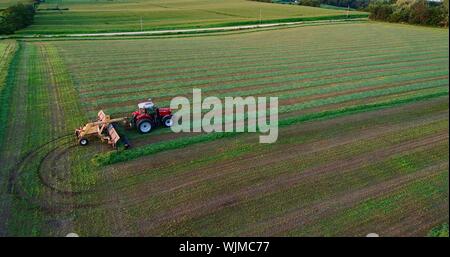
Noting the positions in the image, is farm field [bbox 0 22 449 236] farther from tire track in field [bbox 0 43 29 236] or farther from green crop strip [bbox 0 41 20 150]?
green crop strip [bbox 0 41 20 150]

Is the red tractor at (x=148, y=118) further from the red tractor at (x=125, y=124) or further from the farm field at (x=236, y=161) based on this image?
the farm field at (x=236, y=161)

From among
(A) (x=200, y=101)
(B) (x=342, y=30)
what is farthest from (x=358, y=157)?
(B) (x=342, y=30)

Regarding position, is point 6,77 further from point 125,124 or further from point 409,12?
point 409,12

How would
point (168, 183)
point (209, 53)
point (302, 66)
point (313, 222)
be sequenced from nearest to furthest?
point (313, 222), point (168, 183), point (302, 66), point (209, 53)

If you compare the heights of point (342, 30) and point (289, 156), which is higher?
point (342, 30)

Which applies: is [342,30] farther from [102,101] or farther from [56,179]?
[56,179]

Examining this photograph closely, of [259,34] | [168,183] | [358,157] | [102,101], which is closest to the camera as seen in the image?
[168,183]

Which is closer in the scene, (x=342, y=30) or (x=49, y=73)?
(x=49, y=73)
